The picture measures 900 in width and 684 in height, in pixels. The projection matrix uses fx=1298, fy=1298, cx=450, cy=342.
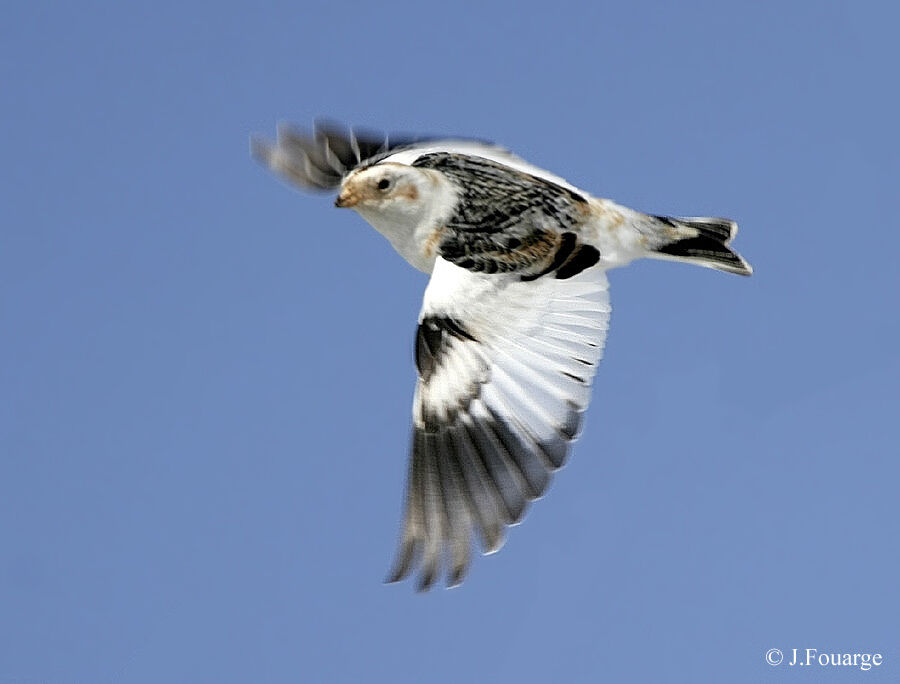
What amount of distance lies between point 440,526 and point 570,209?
1.22 m

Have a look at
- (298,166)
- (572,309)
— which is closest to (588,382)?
(572,309)

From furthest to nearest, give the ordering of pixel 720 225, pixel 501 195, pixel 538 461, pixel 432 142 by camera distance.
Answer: pixel 432 142, pixel 720 225, pixel 501 195, pixel 538 461

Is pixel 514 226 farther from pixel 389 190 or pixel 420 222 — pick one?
pixel 389 190

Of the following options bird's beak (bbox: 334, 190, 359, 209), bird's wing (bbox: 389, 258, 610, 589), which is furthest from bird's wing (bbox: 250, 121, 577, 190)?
bird's wing (bbox: 389, 258, 610, 589)

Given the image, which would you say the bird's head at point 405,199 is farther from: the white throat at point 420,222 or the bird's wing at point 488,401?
the bird's wing at point 488,401

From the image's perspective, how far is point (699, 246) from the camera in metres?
4.72

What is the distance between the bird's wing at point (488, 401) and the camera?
410 centimetres

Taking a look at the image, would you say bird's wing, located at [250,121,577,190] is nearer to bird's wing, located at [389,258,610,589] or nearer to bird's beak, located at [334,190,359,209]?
bird's beak, located at [334,190,359,209]

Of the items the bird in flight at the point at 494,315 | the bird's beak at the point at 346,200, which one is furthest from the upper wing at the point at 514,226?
the bird's beak at the point at 346,200

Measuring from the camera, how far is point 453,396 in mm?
4230

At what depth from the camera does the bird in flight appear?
13.5 feet

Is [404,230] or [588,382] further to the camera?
[404,230]

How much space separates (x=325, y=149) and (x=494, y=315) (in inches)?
78.3

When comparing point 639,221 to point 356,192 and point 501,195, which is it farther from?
point 356,192
